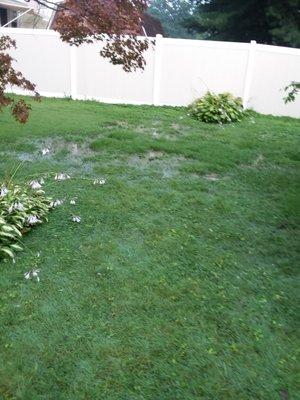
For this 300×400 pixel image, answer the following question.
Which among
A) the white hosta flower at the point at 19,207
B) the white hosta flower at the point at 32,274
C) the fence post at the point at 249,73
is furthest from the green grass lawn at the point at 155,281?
the fence post at the point at 249,73

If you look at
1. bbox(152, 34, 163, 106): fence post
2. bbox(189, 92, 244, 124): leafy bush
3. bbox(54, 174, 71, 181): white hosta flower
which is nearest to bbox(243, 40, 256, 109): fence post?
bbox(189, 92, 244, 124): leafy bush

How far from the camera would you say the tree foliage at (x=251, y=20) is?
14805 millimetres

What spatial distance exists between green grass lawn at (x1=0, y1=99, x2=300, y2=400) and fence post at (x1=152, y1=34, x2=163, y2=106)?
151 inches

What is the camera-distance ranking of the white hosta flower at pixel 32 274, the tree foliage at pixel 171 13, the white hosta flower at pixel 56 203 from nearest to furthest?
the white hosta flower at pixel 32 274 < the white hosta flower at pixel 56 203 < the tree foliage at pixel 171 13

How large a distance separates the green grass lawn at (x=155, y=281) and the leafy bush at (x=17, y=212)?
106 mm

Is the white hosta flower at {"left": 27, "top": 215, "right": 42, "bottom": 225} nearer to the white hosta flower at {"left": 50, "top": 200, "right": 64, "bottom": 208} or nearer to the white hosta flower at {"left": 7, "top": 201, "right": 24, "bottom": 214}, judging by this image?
the white hosta flower at {"left": 7, "top": 201, "right": 24, "bottom": 214}

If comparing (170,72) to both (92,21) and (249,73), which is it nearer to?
(249,73)

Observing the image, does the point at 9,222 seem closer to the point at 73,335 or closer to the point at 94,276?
the point at 94,276

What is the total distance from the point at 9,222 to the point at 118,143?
2825mm

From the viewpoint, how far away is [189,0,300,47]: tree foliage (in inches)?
583

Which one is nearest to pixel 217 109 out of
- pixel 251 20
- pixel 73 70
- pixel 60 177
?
pixel 73 70

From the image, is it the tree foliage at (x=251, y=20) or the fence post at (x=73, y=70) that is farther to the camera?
the tree foliage at (x=251, y=20)

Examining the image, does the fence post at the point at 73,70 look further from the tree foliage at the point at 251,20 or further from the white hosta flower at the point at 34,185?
the tree foliage at the point at 251,20

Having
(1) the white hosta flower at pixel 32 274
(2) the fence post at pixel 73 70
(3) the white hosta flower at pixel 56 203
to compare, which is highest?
(2) the fence post at pixel 73 70
